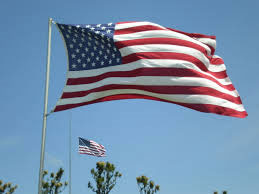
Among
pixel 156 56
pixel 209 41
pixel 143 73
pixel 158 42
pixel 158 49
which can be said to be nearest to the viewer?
pixel 143 73

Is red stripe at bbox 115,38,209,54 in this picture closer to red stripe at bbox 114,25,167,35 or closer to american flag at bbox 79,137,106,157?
red stripe at bbox 114,25,167,35

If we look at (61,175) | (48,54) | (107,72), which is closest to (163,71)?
(107,72)

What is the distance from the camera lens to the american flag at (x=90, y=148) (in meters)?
26.4

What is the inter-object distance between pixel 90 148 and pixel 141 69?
19349 millimetres

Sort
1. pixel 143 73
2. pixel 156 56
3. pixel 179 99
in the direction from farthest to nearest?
pixel 156 56
pixel 143 73
pixel 179 99

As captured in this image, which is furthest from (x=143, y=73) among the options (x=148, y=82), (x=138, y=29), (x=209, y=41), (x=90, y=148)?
(x=90, y=148)

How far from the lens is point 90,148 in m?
26.5

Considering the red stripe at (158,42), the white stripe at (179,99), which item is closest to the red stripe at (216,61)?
the red stripe at (158,42)

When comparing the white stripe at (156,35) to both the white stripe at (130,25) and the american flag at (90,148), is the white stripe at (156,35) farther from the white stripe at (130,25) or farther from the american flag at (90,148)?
the american flag at (90,148)

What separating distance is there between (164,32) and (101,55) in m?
1.89

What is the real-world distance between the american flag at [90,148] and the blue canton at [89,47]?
61.6 ft

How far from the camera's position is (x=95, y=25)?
8.69 meters

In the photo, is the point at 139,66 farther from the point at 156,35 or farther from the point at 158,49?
the point at 156,35

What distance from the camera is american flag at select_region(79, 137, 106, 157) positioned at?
2638cm
